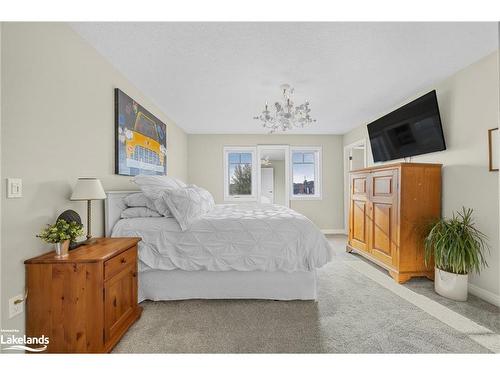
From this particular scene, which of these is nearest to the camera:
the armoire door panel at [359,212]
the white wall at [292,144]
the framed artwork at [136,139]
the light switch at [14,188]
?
the light switch at [14,188]

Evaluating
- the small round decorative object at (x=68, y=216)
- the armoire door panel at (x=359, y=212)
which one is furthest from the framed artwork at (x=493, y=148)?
the small round decorative object at (x=68, y=216)

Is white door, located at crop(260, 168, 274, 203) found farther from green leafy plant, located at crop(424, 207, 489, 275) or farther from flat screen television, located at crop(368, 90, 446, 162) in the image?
green leafy plant, located at crop(424, 207, 489, 275)

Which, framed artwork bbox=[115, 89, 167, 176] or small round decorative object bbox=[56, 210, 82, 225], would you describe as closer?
small round decorative object bbox=[56, 210, 82, 225]

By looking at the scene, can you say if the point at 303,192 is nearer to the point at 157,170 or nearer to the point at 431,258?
the point at 431,258

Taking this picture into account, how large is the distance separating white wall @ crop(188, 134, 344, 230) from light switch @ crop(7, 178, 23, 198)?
391cm

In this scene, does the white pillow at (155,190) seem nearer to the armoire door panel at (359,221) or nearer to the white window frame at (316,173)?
the armoire door panel at (359,221)

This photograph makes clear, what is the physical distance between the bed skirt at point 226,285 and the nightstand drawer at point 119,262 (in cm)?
41

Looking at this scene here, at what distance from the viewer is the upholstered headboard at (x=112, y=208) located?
2152mm

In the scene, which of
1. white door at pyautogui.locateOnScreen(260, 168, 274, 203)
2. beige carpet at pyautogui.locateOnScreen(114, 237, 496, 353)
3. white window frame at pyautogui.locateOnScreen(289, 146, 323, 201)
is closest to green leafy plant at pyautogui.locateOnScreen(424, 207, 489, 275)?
beige carpet at pyautogui.locateOnScreen(114, 237, 496, 353)

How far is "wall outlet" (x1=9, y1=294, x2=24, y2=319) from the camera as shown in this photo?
128 centimetres

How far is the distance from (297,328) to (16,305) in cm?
183

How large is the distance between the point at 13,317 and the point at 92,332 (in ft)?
1.48

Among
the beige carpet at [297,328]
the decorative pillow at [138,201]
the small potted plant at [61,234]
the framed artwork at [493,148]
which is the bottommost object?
the beige carpet at [297,328]

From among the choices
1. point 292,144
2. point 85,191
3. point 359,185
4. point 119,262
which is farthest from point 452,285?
point 292,144
